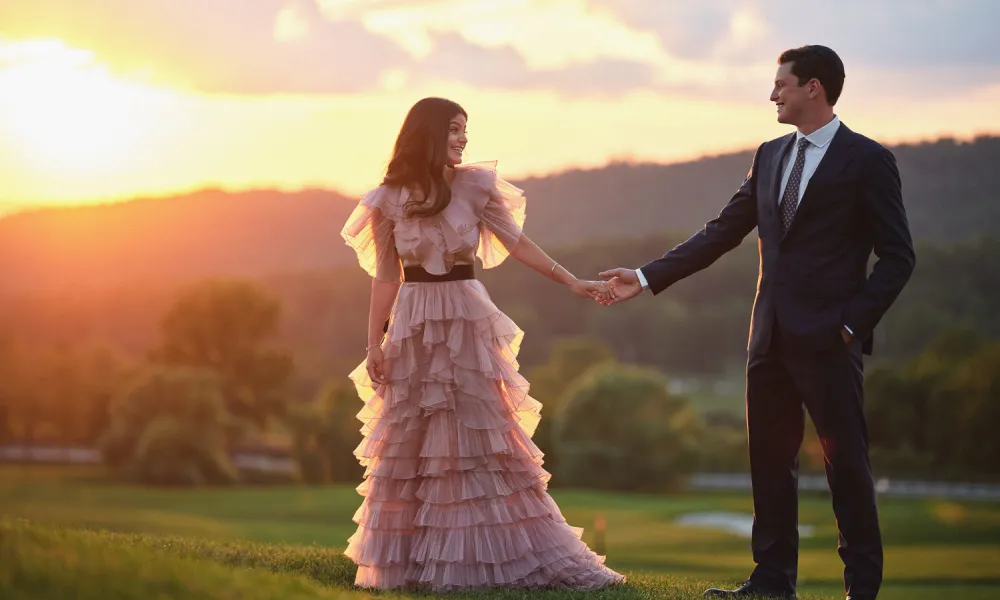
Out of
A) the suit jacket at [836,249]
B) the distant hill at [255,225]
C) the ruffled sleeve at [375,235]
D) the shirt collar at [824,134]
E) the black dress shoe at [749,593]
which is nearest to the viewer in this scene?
the suit jacket at [836,249]

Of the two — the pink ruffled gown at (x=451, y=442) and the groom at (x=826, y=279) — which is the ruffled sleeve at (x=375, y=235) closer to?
the pink ruffled gown at (x=451, y=442)

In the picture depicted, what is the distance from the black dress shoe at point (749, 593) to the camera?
6.77 metres

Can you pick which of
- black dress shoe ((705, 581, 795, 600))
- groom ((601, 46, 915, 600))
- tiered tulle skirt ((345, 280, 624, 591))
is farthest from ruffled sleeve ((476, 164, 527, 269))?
black dress shoe ((705, 581, 795, 600))

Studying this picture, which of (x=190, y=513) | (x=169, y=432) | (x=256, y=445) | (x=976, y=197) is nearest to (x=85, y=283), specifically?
(x=256, y=445)

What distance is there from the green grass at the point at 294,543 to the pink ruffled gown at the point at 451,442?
28 cm

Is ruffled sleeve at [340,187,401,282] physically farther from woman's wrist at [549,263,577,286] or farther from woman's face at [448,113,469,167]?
woman's wrist at [549,263,577,286]

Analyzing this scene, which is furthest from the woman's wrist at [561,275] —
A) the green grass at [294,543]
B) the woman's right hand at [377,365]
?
the green grass at [294,543]

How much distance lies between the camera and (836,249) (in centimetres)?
641

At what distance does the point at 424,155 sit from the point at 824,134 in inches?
97.7

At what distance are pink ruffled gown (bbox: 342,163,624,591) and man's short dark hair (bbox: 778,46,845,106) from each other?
6.79 ft

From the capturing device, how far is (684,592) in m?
7.03

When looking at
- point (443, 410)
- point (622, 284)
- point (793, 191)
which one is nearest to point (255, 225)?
point (622, 284)

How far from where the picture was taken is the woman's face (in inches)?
275

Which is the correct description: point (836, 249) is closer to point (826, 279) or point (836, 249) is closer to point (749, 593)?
point (826, 279)
